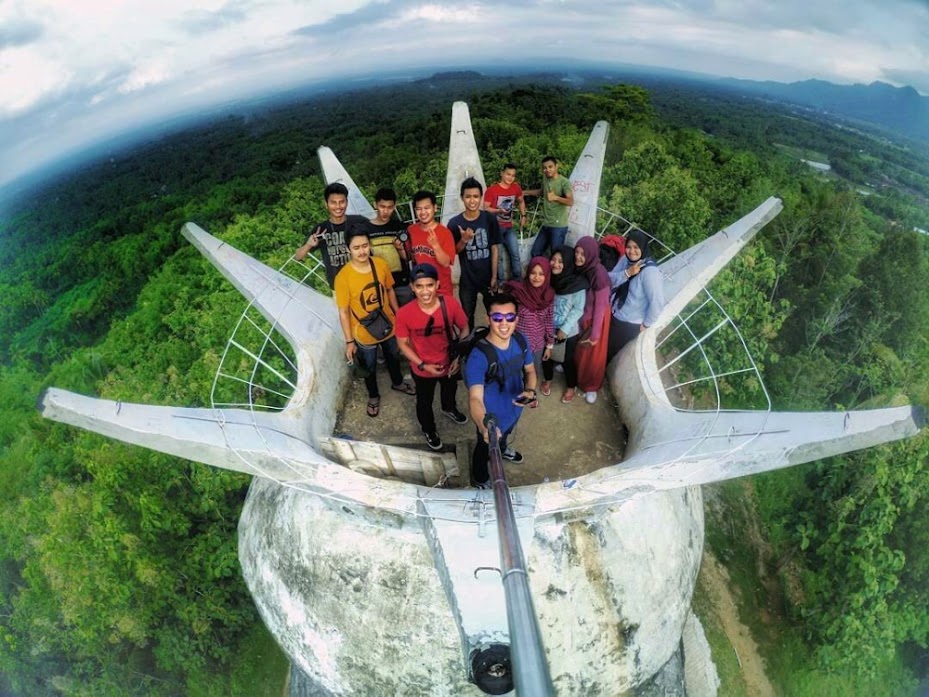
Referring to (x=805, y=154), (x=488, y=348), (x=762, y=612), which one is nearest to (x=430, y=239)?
(x=488, y=348)

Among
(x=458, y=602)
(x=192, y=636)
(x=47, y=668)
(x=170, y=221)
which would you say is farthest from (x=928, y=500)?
(x=170, y=221)

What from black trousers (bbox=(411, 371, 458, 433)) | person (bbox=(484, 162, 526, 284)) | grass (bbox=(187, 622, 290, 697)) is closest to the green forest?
grass (bbox=(187, 622, 290, 697))

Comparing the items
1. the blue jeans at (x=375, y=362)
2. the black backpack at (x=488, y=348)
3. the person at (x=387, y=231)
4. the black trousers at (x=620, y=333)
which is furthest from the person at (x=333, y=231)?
the black trousers at (x=620, y=333)

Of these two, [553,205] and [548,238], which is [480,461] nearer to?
[548,238]

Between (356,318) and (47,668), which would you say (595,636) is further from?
(47,668)

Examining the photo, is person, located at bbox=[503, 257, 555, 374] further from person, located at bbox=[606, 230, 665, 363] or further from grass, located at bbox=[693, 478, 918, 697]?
grass, located at bbox=[693, 478, 918, 697]

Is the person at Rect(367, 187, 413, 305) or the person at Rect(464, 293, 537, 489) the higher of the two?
the person at Rect(367, 187, 413, 305)
